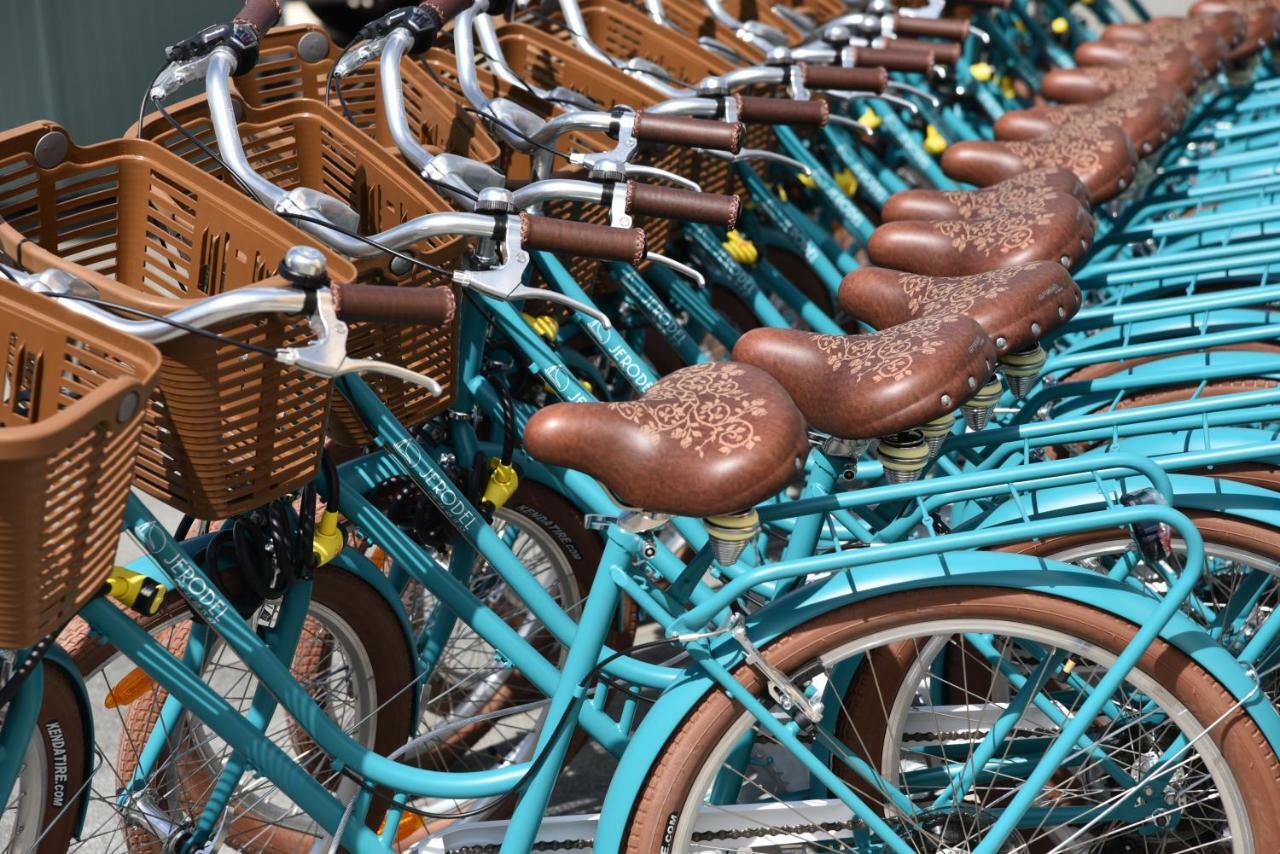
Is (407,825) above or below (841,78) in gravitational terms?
below

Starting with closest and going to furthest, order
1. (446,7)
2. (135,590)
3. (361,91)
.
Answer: (135,590) < (446,7) < (361,91)

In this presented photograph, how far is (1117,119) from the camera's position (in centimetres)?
409

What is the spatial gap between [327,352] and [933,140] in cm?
364

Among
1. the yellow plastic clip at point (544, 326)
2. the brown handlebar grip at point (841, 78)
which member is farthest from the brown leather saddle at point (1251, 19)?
the yellow plastic clip at point (544, 326)

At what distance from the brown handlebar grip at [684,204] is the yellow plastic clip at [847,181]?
2637 mm

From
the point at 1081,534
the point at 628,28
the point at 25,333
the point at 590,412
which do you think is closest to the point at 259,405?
the point at 25,333

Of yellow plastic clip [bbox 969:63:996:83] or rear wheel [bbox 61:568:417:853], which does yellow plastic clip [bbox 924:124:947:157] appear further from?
rear wheel [bbox 61:568:417:853]

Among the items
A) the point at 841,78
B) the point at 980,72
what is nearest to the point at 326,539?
the point at 841,78

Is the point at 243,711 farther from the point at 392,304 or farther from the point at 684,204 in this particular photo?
the point at 684,204

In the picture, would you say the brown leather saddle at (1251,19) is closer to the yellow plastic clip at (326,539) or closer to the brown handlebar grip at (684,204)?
the brown handlebar grip at (684,204)

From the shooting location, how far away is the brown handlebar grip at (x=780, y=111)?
9.46 feet

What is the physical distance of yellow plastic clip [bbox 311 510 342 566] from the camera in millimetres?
2322

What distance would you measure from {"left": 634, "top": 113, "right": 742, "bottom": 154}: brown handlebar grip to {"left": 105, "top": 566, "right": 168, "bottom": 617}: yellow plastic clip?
107 cm

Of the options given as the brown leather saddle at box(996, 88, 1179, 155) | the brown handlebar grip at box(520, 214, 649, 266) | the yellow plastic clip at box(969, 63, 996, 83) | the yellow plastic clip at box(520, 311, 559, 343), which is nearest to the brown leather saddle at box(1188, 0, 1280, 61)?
the yellow plastic clip at box(969, 63, 996, 83)
